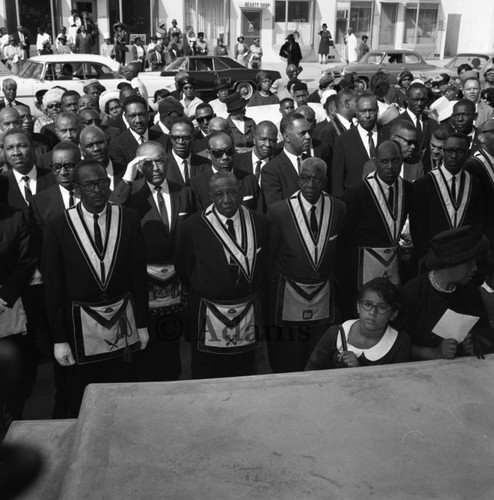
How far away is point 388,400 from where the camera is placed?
2.65 m

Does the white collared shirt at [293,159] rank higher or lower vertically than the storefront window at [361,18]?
lower

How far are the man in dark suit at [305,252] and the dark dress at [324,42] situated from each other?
28401 millimetres

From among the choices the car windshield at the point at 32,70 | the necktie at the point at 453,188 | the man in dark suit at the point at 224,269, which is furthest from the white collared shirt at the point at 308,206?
the car windshield at the point at 32,70

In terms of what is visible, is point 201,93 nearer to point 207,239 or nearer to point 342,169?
point 342,169

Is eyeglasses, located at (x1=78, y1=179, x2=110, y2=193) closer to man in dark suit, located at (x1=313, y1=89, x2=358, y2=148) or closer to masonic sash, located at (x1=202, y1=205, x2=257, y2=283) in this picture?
masonic sash, located at (x1=202, y1=205, x2=257, y2=283)

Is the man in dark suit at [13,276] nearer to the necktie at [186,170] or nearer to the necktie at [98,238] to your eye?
the necktie at [98,238]

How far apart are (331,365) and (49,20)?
28.5m

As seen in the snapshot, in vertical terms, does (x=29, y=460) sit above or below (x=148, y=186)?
below

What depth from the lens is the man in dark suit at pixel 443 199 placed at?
574cm

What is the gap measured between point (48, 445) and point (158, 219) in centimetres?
251

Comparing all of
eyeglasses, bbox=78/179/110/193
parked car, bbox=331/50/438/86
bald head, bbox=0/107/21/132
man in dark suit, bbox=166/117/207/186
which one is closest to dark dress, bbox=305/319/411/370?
eyeglasses, bbox=78/179/110/193

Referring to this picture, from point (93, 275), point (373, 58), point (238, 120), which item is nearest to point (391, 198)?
point (93, 275)

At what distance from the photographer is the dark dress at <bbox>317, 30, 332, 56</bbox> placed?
104 ft

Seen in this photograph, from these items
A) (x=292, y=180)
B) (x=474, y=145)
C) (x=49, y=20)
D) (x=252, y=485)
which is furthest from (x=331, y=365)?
(x=49, y=20)
